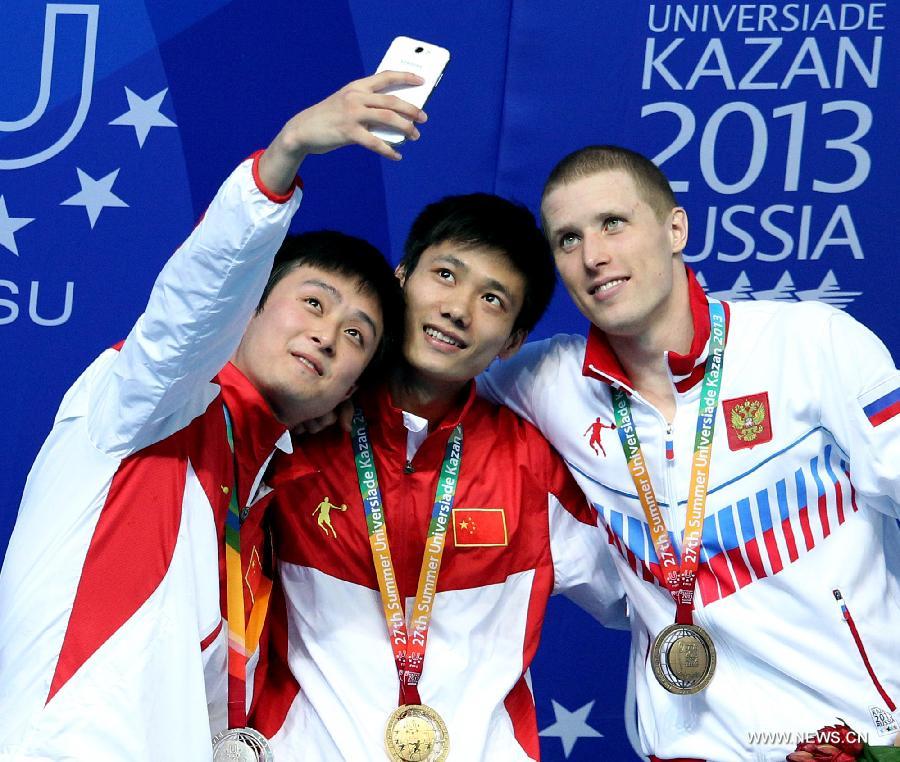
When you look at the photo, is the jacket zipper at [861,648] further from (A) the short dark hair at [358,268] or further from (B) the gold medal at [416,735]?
(A) the short dark hair at [358,268]

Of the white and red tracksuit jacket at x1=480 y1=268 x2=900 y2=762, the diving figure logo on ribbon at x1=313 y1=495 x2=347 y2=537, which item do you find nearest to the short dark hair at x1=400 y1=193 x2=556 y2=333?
the white and red tracksuit jacket at x1=480 y1=268 x2=900 y2=762

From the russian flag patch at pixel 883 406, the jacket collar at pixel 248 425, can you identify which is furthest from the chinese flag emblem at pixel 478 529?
the russian flag patch at pixel 883 406

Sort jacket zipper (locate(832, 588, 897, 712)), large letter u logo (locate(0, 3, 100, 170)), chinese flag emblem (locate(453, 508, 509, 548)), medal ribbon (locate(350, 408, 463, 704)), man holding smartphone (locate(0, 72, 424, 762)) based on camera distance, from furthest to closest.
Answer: large letter u logo (locate(0, 3, 100, 170)), chinese flag emblem (locate(453, 508, 509, 548)), medal ribbon (locate(350, 408, 463, 704)), jacket zipper (locate(832, 588, 897, 712)), man holding smartphone (locate(0, 72, 424, 762))

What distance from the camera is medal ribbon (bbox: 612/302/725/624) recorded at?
2.38 m

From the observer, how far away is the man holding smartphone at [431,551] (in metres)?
2.41

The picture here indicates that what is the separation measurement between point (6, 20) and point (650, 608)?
6.91 ft

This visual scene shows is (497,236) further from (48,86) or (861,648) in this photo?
(48,86)

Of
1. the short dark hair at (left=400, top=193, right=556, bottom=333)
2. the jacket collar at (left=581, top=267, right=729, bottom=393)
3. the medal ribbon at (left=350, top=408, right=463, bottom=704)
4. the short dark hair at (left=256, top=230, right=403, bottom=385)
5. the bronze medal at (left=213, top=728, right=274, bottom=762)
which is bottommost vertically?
the bronze medal at (left=213, top=728, right=274, bottom=762)

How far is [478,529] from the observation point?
2.52 m

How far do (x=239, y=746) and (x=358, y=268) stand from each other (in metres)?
0.90

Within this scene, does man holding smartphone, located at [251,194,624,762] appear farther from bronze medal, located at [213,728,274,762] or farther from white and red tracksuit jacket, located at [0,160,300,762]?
white and red tracksuit jacket, located at [0,160,300,762]

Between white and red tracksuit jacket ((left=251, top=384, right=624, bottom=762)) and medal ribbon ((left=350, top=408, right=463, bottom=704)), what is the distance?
2 cm

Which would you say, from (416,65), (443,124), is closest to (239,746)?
(416,65)

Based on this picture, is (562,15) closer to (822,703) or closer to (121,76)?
(121,76)
